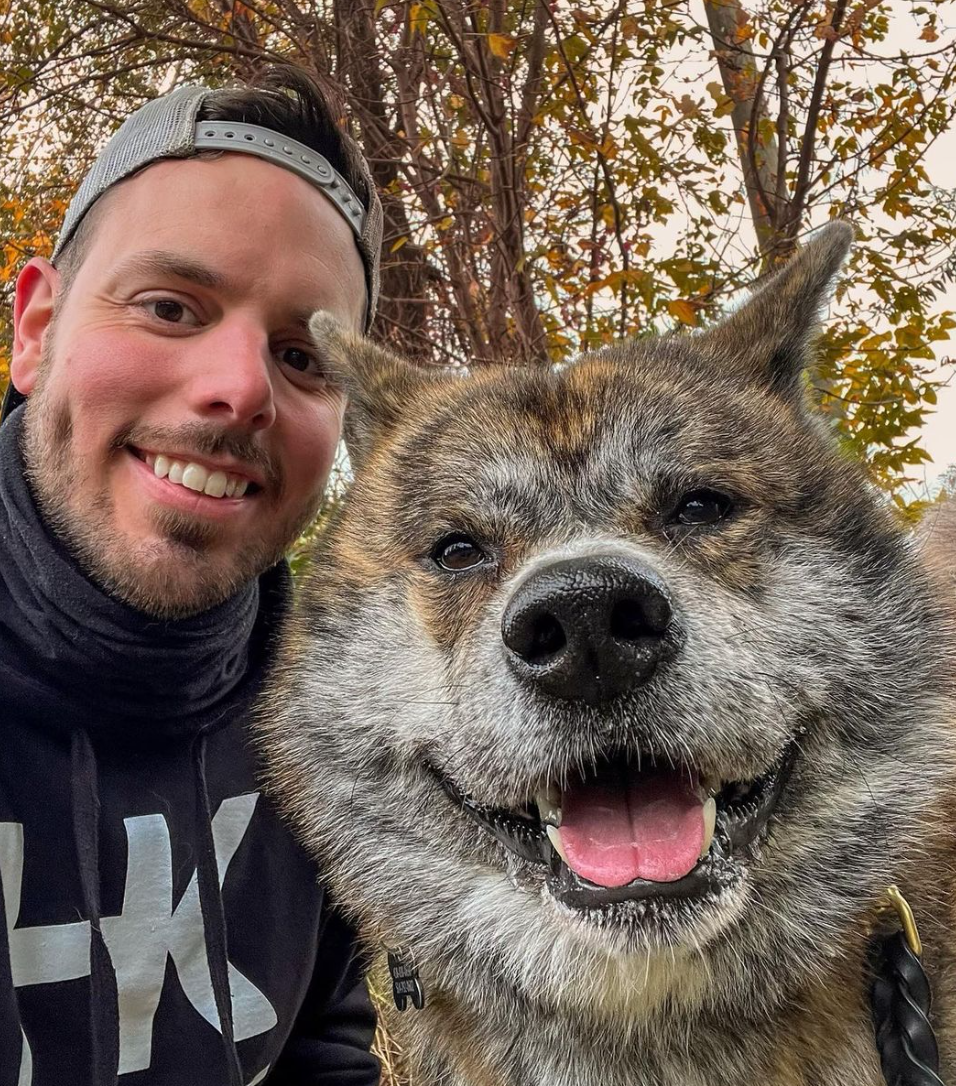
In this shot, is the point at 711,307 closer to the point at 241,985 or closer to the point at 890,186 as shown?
the point at 890,186

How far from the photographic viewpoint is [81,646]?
7.69ft

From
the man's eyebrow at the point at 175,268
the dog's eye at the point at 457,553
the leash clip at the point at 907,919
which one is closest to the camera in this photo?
the leash clip at the point at 907,919

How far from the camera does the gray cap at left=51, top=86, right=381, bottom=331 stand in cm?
274

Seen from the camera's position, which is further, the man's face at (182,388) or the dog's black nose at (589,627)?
the man's face at (182,388)

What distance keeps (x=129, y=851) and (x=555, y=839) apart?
1120mm

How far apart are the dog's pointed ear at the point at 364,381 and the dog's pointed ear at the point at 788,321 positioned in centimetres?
90

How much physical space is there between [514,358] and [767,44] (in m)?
1.97

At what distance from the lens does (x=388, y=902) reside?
2354 millimetres

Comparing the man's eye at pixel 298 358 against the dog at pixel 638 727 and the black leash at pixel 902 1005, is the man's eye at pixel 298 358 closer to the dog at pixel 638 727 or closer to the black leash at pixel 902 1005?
the dog at pixel 638 727

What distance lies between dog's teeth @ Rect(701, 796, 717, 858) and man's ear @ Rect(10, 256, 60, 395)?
215 cm

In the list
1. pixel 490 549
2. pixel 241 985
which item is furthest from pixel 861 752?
pixel 241 985

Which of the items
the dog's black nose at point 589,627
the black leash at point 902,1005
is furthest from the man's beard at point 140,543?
the black leash at point 902,1005

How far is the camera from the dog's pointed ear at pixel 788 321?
2527mm

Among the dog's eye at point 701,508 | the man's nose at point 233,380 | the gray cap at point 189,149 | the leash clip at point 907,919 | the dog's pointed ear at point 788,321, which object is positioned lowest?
the leash clip at point 907,919
